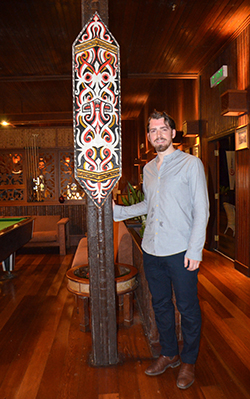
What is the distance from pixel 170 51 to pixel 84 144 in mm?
3517

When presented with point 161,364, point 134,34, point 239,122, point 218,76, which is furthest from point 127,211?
point 218,76

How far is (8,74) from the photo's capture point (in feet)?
18.3

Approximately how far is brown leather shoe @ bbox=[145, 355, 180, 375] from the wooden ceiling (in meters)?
3.64

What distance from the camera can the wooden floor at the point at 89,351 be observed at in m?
1.90

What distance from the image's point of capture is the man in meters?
1.82

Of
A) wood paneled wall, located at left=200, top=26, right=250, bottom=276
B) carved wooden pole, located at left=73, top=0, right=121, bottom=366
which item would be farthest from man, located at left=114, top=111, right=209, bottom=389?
wood paneled wall, located at left=200, top=26, right=250, bottom=276

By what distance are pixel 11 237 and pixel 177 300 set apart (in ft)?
7.87

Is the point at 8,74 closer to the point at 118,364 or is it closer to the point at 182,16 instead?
the point at 182,16

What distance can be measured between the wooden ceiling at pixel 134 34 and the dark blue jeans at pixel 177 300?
3.13 m

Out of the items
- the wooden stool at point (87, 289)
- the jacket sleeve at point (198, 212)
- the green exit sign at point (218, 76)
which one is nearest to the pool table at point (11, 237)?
the wooden stool at point (87, 289)

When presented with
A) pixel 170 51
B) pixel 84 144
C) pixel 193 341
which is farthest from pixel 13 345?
pixel 170 51

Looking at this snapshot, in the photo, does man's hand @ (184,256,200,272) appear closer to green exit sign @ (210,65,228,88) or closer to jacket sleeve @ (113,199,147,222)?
jacket sleeve @ (113,199,147,222)

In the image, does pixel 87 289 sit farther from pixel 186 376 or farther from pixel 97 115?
pixel 97 115

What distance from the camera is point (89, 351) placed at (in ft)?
7.79
